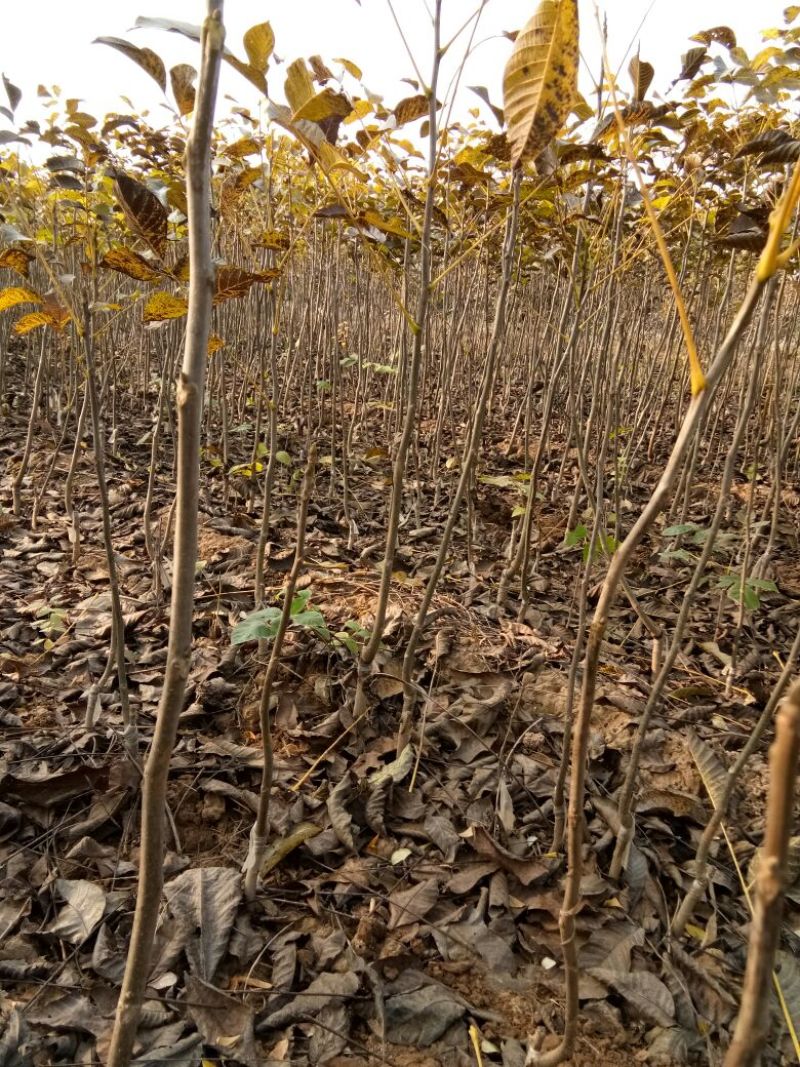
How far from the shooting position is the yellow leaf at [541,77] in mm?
754

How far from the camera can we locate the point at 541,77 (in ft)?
2.65

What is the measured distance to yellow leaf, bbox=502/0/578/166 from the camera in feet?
2.47

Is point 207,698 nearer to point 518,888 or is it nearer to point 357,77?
point 518,888

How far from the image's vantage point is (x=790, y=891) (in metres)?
1.41

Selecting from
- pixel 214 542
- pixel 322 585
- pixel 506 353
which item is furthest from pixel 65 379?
pixel 506 353

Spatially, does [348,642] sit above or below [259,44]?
below

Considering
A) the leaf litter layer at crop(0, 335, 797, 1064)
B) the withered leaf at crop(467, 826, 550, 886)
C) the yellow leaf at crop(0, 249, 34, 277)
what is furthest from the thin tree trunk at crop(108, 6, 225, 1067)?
the yellow leaf at crop(0, 249, 34, 277)

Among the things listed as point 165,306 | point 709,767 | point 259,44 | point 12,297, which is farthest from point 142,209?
point 709,767

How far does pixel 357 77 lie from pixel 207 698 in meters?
1.57

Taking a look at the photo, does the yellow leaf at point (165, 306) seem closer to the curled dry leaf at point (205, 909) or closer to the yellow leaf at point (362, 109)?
the yellow leaf at point (362, 109)

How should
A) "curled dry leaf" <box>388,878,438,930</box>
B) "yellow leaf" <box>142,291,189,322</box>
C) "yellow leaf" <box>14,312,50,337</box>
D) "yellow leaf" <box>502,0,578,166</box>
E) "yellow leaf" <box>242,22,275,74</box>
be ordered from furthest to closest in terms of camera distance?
"yellow leaf" <box>14,312,50,337</box>, "curled dry leaf" <box>388,878,438,930</box>, "yellow leaf" <box>142,291,189,322</box>, "yellow leaf" <box>242,22,275,74</box>, "yellow leaf" <box>502,0,578,166</box>

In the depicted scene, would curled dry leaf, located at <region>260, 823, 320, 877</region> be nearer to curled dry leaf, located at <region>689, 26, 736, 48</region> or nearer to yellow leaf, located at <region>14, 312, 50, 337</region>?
yellow leaf, located at <region>14, 312, 50, 337</region>

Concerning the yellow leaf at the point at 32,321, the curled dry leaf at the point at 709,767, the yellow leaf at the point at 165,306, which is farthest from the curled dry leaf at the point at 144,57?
the curled dry leaf at the point at 709,767

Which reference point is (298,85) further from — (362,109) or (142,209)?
(362,109)
